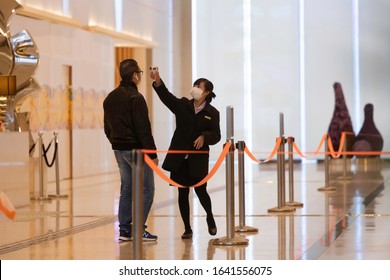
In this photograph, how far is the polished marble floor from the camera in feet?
30.1

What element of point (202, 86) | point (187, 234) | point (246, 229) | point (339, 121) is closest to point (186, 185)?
point (187, 234)

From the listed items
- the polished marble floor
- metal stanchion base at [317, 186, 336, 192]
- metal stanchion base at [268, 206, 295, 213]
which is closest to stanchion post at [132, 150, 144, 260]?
the polished marble floor

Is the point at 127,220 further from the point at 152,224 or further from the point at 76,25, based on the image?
the point at 76,25

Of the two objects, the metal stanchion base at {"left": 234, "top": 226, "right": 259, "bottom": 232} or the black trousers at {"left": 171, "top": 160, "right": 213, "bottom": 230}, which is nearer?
the black trousers at {"left": 171, "top": 160, "right": 213, "bottom": 230}

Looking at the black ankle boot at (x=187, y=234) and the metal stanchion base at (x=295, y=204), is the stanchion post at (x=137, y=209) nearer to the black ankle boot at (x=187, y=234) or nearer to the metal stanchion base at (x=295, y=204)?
the black ankle boot at (x=187, y=234)

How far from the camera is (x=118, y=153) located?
9859 mm

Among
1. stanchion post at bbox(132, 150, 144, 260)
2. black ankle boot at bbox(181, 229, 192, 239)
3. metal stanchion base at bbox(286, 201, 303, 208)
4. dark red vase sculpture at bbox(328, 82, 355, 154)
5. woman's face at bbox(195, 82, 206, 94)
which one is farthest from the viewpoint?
dark red vase sculpture at bbox(328, 82, 355, 154)

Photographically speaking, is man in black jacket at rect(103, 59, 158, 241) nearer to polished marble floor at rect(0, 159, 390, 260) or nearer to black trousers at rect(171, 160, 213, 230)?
black trousers at rect(171, 160, 213, 230)

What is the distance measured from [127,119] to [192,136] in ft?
2.45

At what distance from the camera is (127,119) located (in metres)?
9.79

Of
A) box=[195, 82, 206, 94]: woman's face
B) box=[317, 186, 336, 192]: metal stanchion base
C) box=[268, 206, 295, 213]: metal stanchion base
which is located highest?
box=[195, 82, 206, 94]: woman's face

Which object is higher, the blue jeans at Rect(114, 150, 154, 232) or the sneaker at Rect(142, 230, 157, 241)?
the blue jeans at Rect(114, 150, 154, 232)

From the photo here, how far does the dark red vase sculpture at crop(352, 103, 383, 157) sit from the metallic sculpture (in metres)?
13.3
